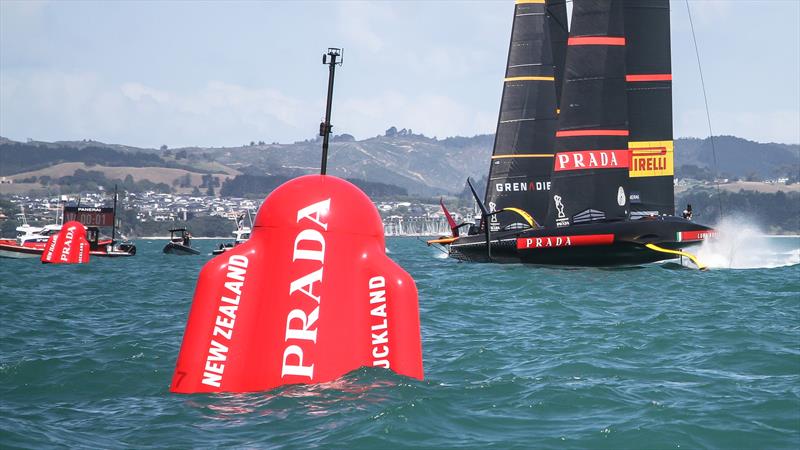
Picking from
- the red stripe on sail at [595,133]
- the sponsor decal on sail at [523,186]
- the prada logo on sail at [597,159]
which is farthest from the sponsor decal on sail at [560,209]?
the sponsor decal on sail at [523,186]

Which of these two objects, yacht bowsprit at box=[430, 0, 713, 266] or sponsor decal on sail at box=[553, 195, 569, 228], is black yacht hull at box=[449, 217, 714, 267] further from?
sponsor decal on sail at box=[553, 195, 569, 228]

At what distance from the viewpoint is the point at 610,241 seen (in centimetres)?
2850

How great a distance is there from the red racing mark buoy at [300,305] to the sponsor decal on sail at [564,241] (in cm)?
2245

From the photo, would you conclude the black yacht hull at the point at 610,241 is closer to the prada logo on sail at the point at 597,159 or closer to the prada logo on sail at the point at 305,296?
the prada logo on sail at the point at 597,159

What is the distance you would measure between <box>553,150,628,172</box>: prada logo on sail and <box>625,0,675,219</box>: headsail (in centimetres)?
185

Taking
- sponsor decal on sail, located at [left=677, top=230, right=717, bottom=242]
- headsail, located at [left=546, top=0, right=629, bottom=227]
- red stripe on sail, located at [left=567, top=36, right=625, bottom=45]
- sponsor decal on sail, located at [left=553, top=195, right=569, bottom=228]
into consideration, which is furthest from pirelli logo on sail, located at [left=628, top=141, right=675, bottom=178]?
red stripe on sail, located at [left=567, top=36, right=625, bottom=45]

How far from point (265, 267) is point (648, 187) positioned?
25619mm

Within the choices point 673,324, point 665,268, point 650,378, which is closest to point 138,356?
point 650,378

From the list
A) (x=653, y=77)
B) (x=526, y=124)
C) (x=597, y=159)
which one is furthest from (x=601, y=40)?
(x=526, y=124)

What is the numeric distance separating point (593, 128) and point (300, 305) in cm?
2409

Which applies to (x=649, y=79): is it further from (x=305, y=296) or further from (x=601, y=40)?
(x=305, y=296)

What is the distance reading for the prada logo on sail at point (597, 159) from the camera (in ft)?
96.8

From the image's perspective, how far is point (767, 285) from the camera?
22688mm

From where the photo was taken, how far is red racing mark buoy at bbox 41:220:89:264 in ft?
148
